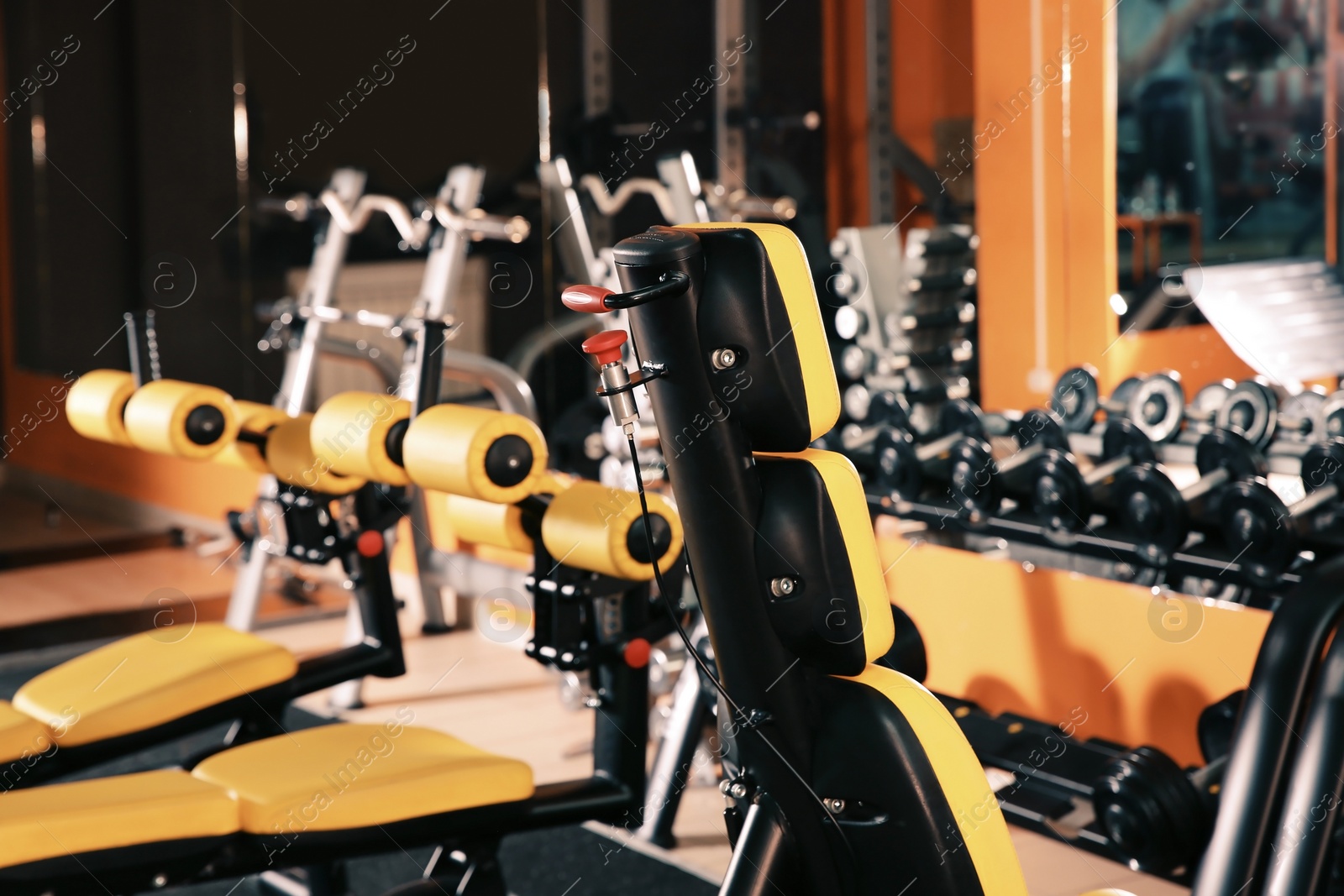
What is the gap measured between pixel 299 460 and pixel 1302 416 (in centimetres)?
220

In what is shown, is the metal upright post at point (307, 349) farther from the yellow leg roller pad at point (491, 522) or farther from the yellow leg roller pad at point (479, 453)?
the yellow leg roller pad at point (479, 453)

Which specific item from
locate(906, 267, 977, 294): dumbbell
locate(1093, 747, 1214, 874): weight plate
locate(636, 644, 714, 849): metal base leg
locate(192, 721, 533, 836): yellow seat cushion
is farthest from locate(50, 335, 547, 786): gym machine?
locate(906, 267, 977, 294): dumbbell

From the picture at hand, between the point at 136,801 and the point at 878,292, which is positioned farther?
the point at 878,292

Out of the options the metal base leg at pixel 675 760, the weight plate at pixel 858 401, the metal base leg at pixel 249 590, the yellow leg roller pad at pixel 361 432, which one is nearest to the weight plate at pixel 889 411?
the weight plate at pixel 858 401

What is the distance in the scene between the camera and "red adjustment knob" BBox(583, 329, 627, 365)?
126 centimetres

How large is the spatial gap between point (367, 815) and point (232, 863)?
0.18 meters

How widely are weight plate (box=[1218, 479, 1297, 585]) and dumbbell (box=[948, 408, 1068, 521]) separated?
430 millimetres

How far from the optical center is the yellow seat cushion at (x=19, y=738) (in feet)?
6.61

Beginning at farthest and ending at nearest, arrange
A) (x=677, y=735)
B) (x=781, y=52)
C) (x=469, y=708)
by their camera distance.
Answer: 1. (x=781, y=52)
2. (x=469, y=708)
3. (x=677, y=735)

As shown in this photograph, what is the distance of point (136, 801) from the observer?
1.72 m

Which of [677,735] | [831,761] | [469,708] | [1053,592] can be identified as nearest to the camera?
[831,761]

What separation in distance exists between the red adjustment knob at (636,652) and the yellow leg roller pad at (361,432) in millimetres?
444

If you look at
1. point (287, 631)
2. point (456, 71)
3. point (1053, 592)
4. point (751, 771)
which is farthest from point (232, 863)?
point (456, 71)

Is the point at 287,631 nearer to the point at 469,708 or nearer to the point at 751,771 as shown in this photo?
the point at 469,708
